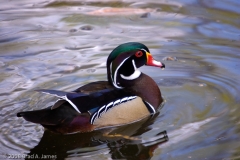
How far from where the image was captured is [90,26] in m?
9.05

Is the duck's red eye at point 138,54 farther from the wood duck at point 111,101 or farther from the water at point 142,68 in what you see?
the water at point 142,68

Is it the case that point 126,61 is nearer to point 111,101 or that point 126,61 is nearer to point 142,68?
point 111,101

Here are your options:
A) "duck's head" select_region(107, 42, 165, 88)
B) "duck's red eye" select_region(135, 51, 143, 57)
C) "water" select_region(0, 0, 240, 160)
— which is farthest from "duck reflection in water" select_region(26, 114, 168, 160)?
"duck's red eye" select_region(135, 51, 143, 57)

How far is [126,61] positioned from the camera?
6285 millimetres

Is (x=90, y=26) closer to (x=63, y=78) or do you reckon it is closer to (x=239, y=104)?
(x=63, y=78)

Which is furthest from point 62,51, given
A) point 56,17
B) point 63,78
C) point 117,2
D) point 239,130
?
point 239,130

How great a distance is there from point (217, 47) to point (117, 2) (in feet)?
9.07

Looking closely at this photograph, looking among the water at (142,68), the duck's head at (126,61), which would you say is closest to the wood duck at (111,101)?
the duck's head at (126,61)

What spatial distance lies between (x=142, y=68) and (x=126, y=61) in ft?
3.69

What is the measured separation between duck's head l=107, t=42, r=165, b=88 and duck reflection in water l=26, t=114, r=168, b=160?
0.59 meters

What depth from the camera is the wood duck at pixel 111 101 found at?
573 centimetres

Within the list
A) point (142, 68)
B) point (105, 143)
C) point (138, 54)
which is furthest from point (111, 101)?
point (142, 68)

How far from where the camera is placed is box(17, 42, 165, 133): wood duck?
5730 millimetres

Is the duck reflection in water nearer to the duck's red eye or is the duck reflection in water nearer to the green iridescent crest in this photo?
the green iridescent crest
